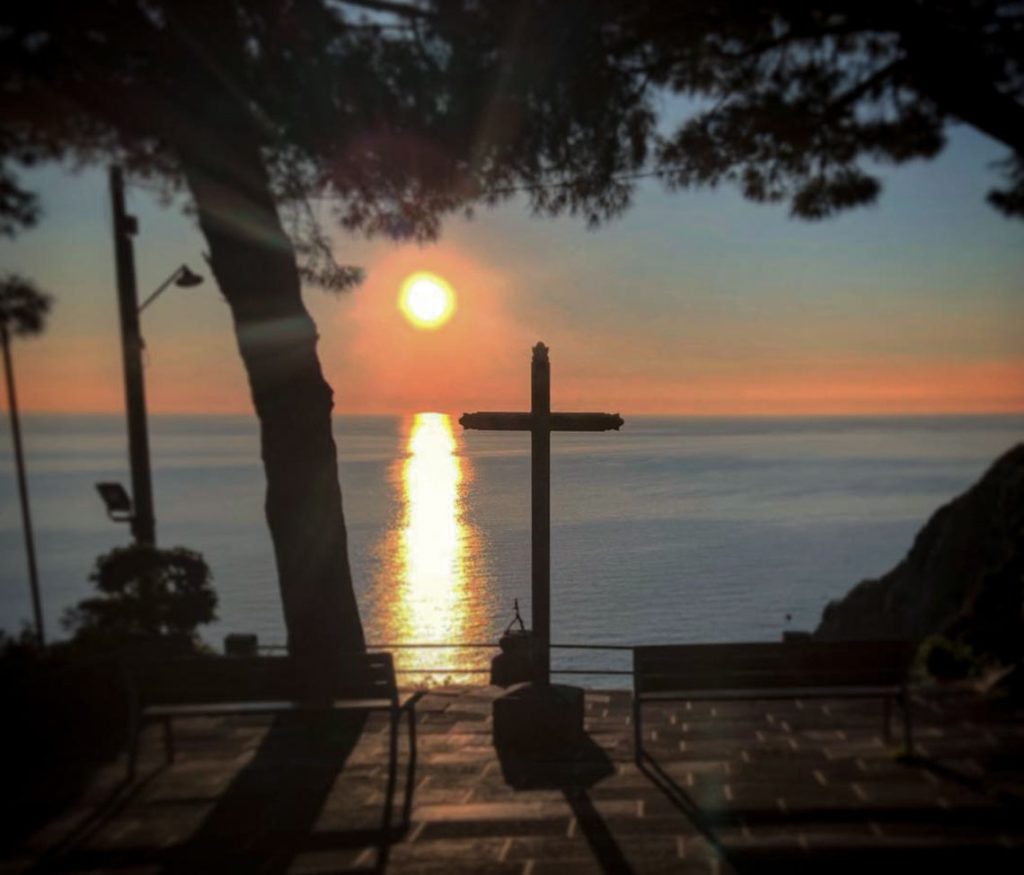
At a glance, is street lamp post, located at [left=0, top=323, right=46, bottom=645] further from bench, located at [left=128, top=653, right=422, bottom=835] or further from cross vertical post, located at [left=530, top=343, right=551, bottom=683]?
cross vertical post, located at [left=530, top=343, right=551, bottom=683]

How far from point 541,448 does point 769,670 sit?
182cm

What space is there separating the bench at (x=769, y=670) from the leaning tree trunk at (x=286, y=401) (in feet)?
9.13

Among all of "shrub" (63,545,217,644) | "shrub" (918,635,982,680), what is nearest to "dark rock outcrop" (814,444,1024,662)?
"shrub" (918,635,982,680)

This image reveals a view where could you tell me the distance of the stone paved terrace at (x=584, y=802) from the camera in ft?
14.2

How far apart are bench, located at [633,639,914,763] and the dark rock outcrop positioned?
214 cm

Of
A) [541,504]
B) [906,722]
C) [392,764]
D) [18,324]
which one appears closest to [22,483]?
[18,324]

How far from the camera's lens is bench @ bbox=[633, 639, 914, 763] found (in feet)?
18.6

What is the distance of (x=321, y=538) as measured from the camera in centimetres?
761

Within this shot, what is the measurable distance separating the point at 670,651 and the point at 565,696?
88cm

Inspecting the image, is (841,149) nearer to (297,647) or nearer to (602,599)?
(602,599)

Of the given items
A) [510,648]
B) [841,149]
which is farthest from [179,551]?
[841,149]

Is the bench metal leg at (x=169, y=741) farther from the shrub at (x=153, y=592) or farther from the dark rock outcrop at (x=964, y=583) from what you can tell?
the dark rock outcrop at (x=964, y=583)

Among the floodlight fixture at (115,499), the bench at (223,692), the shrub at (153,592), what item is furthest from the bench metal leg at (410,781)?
the floodlight fixture at (115,499)

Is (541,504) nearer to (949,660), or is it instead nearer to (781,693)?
(781,693)
